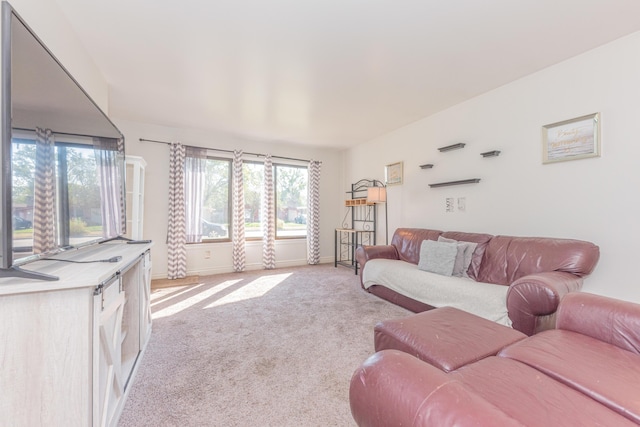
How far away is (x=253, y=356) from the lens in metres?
2.04

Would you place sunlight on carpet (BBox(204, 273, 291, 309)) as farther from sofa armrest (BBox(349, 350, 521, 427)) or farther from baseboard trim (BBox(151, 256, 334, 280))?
sofa armrest (BBox(349, 350, 521, 427))

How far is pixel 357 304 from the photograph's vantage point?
10.3 feet

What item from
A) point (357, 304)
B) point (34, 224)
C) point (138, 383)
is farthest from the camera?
point (357, 304)

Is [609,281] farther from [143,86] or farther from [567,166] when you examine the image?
[143,86]

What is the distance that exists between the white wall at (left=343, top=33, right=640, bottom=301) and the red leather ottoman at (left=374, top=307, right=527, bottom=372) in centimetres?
156

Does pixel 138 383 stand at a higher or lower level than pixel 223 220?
lower

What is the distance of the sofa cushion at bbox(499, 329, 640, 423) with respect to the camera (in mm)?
906

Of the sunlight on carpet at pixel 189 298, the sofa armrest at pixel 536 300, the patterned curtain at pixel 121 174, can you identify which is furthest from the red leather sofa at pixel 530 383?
the sunlight on carpet at pixel 189 298

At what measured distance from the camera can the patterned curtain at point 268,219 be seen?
16.3ft

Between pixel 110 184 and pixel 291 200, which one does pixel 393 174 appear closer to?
pixel 291 200

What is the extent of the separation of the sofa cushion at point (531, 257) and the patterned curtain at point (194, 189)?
13.5 ft

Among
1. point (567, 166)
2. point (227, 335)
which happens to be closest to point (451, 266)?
point (567, 166)

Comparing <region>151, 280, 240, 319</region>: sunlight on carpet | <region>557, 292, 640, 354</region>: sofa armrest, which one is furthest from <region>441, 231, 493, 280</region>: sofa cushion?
<region>151, 280, 240, 319</region>: sunlight on carpet

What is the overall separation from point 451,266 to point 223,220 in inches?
148
